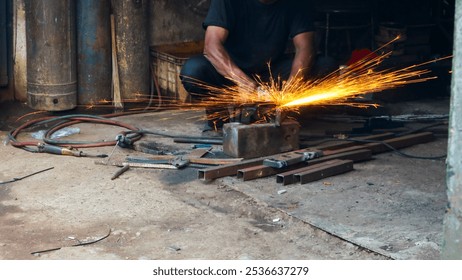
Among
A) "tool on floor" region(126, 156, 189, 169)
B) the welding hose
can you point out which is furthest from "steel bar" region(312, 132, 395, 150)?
the welding hose

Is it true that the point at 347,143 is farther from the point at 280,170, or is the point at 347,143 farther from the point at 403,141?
the point at 280,170

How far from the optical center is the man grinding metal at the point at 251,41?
6.68m

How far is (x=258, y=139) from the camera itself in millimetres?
5969

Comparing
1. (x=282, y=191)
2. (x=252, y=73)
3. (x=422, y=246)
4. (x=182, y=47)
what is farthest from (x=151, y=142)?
(x=422, y=246)

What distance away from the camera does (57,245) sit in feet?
14.6

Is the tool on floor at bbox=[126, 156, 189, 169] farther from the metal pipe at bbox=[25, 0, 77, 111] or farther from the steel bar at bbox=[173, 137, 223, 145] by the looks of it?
the metal pipe at bbox=[25, 0, 77, 111]

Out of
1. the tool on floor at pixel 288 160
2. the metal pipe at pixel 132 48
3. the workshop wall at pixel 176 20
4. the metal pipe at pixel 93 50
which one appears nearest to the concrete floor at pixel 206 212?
the tool on floor at pixel 288 160

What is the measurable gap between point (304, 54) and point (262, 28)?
A: 17.0 inches

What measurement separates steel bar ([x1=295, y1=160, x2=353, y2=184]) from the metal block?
1.72ft

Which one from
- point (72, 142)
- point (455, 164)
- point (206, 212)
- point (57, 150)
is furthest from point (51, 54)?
point (455, 164)

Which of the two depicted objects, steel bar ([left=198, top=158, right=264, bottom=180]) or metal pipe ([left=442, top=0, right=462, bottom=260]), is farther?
steel bar ([left=198, top=158, right=264, bottom=180])

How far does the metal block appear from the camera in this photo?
5.90 m

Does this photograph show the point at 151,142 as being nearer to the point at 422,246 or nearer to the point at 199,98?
the point at 199,98

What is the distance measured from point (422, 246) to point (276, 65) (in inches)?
124
